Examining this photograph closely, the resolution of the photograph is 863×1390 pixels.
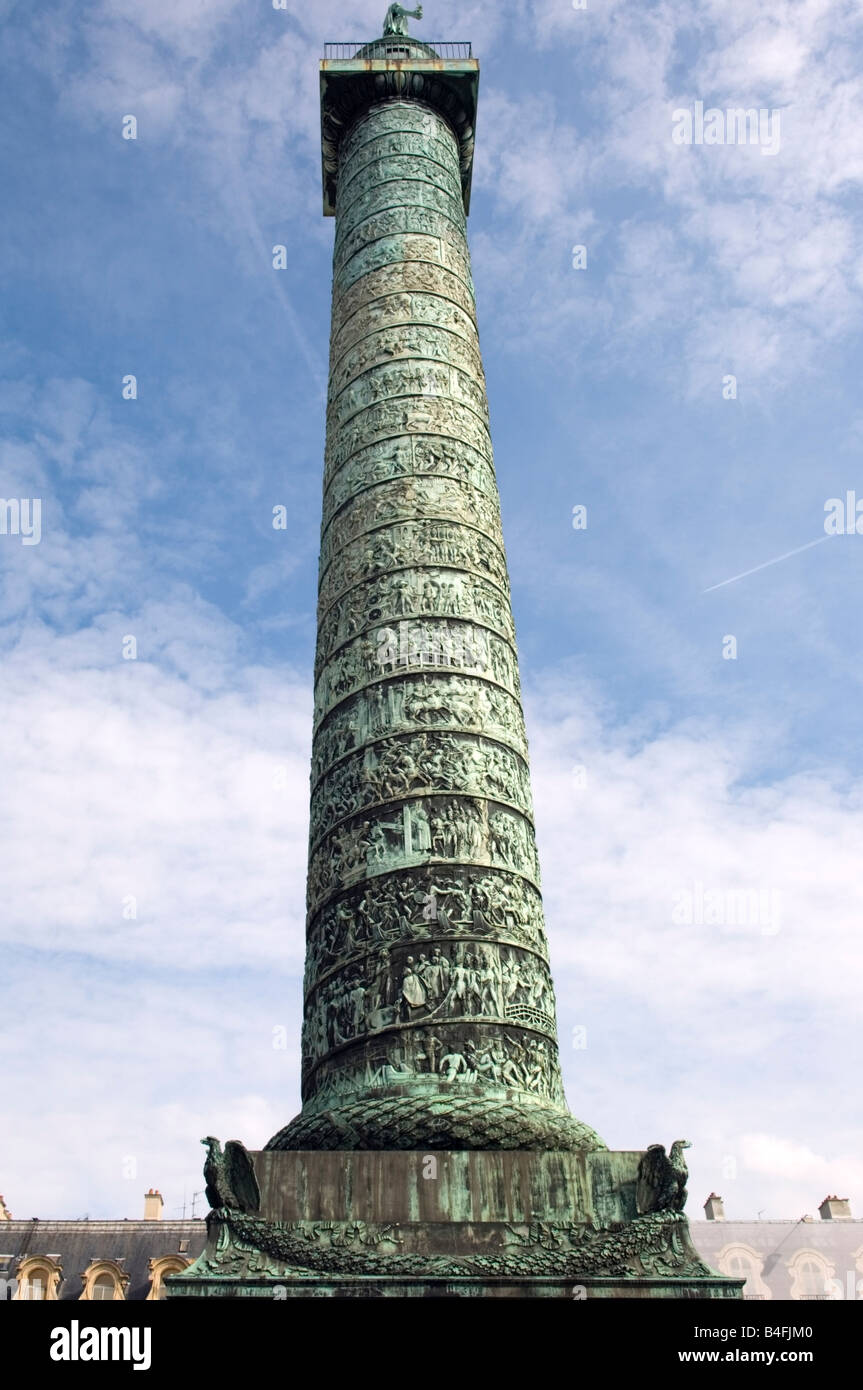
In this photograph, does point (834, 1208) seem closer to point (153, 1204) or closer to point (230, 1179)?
point (153, 1204)

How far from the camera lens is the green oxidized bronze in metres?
5.31

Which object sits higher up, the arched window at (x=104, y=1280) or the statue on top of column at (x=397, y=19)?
the statue on top of column at (x=397, y=19)

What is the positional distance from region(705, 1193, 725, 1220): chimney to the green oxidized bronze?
1268 cm

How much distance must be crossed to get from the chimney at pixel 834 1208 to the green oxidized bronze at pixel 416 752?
41.5 ft

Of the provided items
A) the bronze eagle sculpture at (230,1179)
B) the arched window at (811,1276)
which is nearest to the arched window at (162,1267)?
the arched window at (811,1276)

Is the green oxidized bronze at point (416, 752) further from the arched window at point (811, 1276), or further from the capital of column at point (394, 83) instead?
the arched window at point (811, 1276)

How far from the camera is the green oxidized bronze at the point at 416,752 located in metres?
5.31

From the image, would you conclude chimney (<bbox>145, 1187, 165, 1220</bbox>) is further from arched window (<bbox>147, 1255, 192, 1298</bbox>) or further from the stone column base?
the stone column base

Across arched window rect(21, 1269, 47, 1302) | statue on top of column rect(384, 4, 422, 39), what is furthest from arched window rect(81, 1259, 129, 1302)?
statue on top of column rect(384, 4, 422, 39)
